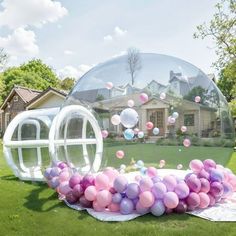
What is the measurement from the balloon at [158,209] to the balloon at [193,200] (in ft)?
1.42

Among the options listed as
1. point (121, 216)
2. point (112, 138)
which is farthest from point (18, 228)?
point (112, 138)

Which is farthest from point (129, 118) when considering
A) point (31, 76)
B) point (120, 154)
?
point (31, 76)

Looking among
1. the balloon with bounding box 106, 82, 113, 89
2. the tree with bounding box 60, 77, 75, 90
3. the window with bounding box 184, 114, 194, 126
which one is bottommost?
the window with bounding box 184, 114, 194, 126

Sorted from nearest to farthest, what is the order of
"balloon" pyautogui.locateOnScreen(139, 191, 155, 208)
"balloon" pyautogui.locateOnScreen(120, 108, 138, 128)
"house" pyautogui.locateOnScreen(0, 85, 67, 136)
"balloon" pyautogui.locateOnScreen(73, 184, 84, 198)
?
1. "balloon" pyautogui.locateOnScreen(139, 191, 155, 208)
2. "balloon" pyautogui.locateOnScreen(73, 184, 84, 198)
3. "balloon" pyautogui.locateOnScreen(120, 108, 138, 128)
4. "house" pyautogui.locateOnScreen(0, 85, 67, 136)

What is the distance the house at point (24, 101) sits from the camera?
979 inches

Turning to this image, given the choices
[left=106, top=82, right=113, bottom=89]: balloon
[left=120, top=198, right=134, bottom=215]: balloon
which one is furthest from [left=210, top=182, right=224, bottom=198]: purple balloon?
[left=106, top=82, right=113, bottom=89]: balloon

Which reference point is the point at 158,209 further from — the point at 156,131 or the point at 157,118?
the point at 157,118

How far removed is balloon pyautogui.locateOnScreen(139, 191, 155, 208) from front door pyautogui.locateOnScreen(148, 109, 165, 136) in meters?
1.36

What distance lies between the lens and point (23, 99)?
95.9 feet

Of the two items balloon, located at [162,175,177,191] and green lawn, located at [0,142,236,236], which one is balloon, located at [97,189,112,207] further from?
balloon, located at [162,175,177,191]

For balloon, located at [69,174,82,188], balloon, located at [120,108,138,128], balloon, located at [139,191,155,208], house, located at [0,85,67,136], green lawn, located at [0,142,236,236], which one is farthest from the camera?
house, located at [0,85,67,136]

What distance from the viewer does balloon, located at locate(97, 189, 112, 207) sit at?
496 cm

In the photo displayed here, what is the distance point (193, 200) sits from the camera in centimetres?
492

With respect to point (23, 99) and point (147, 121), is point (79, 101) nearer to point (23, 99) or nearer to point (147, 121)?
point (147, 121)
